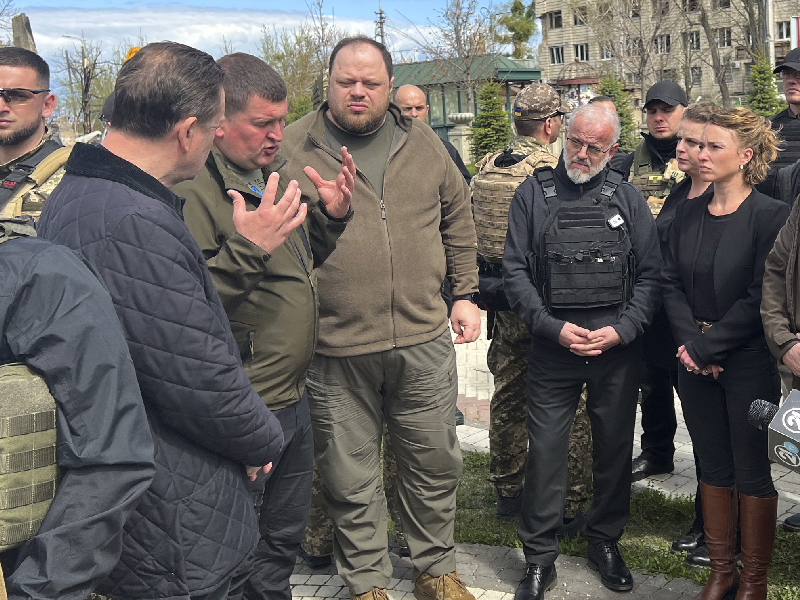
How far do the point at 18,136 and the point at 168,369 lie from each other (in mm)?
3235

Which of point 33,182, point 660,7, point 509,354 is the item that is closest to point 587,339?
point 509,354

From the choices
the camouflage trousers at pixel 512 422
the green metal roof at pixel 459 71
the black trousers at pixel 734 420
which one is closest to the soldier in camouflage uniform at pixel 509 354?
the camouflage trousers at pixel 512 422

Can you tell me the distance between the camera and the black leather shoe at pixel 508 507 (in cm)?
524

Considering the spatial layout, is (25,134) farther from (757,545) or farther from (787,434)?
(757,545)

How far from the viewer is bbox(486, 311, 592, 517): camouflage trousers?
5062 millimetres

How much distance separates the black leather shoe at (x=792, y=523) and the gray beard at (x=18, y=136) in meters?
4.67

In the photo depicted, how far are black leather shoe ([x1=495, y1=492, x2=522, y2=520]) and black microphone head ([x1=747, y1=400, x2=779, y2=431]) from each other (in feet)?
6.60

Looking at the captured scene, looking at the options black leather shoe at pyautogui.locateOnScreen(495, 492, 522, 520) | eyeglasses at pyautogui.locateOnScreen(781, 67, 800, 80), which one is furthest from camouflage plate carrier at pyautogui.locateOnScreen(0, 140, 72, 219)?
eyeglasses at pyautogui.locateOnScreen(781, 67, 800, 80)

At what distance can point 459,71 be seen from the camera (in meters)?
38.7

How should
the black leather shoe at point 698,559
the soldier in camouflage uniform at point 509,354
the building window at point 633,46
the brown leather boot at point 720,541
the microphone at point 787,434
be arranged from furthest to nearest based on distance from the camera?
1. the building window at point 633,46
2. the soldier in camouflage uniform at point 509,354
3. the black leather shoe at point 698,559
4. the brown leather boot at point 720,541
5. the microphone at point 787,434

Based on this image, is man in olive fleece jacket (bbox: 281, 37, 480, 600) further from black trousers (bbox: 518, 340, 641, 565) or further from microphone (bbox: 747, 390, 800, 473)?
microphone (bbox: 747, 390, 800, 473)

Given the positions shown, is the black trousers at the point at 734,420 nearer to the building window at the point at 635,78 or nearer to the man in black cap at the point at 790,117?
the man in black cap at the point at 790,117

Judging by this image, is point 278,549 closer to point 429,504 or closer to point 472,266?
point 429,504

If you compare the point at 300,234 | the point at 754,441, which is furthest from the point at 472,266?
the point at 754,441
